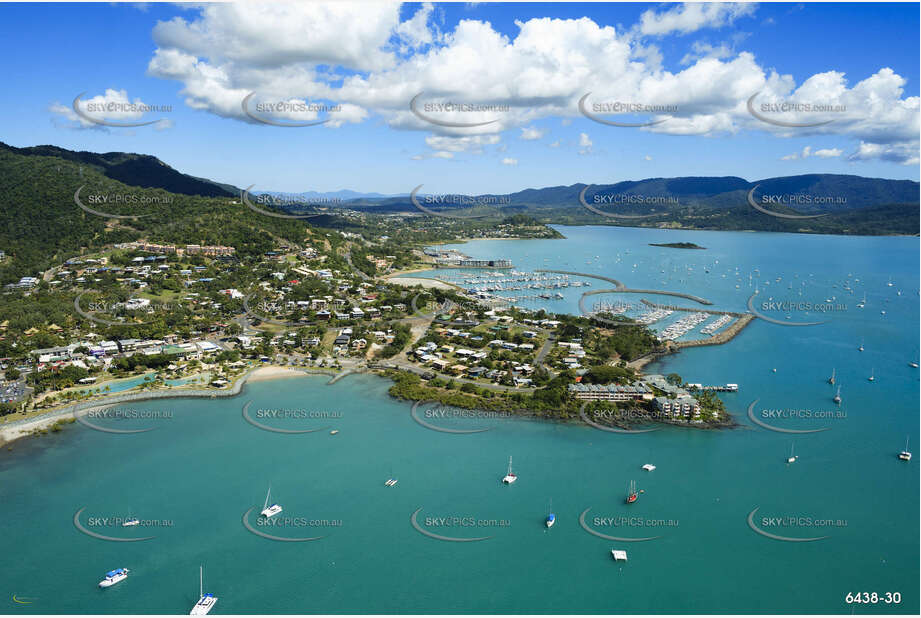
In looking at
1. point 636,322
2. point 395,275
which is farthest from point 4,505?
point 395,275

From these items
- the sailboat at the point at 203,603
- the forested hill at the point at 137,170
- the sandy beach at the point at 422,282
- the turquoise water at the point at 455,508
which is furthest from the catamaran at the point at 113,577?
the forested hill at the point at 137,170

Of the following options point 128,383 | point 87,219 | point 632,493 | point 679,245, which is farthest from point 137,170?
point 679,245

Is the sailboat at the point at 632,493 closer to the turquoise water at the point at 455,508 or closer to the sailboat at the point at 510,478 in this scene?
the turquoise water at the point at 455,508

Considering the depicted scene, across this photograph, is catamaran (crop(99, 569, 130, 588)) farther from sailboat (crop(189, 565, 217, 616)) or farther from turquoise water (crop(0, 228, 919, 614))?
sailboat (crop(189, 565, 217, 616))

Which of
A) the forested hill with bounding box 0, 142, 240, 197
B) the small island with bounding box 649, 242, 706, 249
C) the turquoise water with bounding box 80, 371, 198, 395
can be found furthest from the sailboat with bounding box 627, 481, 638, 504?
the small island with bounding box 649, 242, 706, 249

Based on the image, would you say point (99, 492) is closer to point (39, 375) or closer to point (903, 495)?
point (39, 375)

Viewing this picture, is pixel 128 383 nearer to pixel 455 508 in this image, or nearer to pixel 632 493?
pixel 455 508

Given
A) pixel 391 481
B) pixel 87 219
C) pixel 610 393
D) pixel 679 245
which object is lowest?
pixel 391 481

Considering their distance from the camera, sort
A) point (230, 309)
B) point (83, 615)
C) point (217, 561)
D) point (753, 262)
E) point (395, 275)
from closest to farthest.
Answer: point (83, 615) → point (217, 561) → point (230, 309) → point (395, 275) → point (753, 262)
